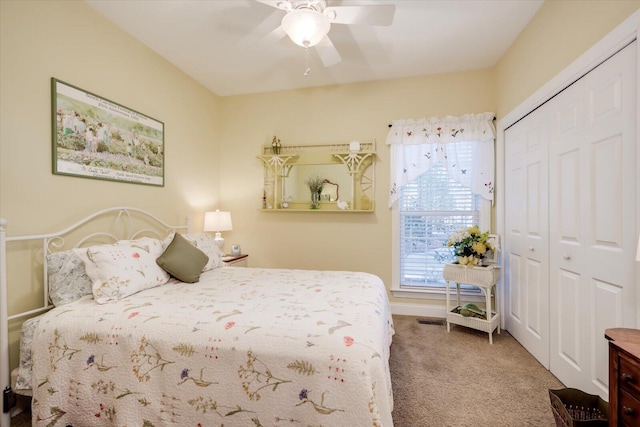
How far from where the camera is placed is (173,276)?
2.29 m

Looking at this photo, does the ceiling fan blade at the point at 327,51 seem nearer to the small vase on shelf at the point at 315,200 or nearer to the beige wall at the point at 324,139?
the beige wall at the point at 324,139

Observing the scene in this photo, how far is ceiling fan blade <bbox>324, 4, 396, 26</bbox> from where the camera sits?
1.81 m

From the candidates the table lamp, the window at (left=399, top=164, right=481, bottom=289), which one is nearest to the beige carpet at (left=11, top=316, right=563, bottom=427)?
the window at (left=399, top=164, right=481, bottom=289)

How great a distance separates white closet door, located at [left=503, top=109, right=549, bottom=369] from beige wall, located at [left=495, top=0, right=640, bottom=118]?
301 millimetres

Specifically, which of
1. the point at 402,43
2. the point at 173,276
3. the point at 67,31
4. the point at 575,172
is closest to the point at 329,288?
the point at 173,276

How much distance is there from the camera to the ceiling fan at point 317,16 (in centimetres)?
179

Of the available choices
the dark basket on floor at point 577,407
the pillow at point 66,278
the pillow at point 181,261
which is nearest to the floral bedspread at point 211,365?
the pillow at point 66,278

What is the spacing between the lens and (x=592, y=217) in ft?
5.71

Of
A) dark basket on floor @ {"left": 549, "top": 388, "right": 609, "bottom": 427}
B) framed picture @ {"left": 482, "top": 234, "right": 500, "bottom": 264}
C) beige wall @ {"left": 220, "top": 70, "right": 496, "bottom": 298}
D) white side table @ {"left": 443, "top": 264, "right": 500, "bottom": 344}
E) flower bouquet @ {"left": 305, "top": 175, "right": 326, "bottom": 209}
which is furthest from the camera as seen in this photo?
flower bouquet @ {"left": 305, "top": 175, "right": 326, "bottom": 209}

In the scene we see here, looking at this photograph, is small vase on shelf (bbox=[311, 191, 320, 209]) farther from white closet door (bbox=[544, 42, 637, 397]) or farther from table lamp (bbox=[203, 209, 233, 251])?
white closet door (bbox=[544, 42, 637, 397])

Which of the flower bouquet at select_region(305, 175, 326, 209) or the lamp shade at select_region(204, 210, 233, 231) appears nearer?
the lamp shade at select_region(204, 210, 233, 231)

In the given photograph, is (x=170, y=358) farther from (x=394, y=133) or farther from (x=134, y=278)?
(x=394, y=133)

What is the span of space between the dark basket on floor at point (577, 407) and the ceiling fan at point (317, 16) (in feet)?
7.87

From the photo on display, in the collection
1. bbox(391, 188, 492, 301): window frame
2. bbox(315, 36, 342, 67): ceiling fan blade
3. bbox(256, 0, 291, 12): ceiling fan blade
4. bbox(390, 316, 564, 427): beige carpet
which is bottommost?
bbox(390, 316, 564, 427): beige carpet
